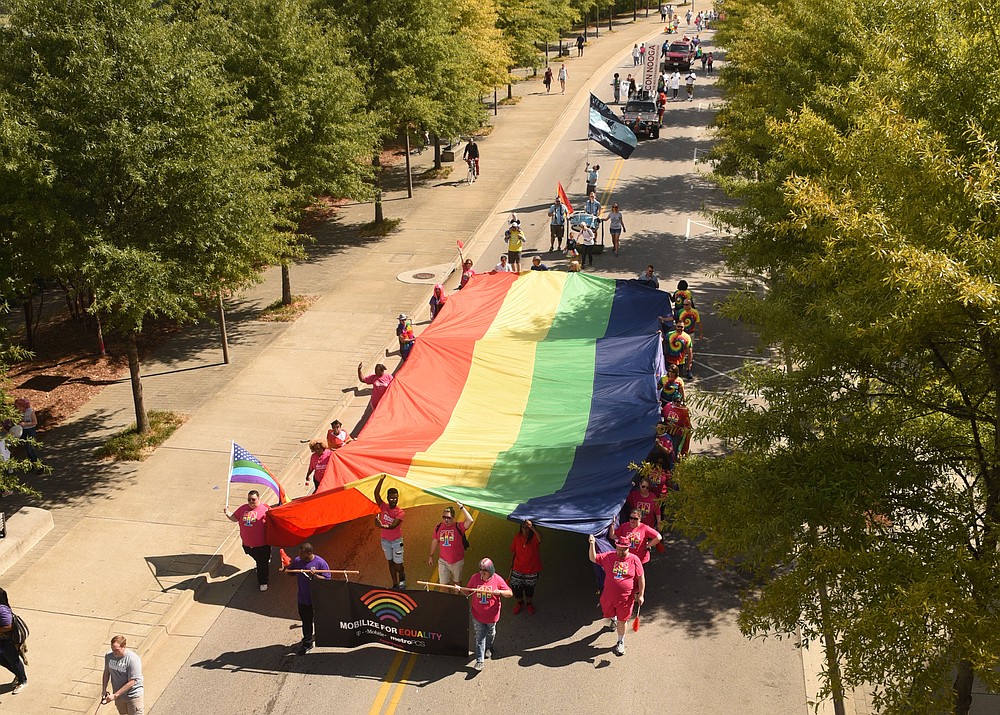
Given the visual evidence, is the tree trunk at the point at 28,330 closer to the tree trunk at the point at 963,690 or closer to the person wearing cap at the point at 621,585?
the person wearing cap at the point at 621,585

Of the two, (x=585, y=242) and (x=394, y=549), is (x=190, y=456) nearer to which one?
(x=394, y=549)

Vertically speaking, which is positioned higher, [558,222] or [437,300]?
[558,222]

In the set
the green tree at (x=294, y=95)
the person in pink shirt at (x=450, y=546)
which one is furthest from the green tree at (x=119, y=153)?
the person in pink shirt at (x=450, y=546)

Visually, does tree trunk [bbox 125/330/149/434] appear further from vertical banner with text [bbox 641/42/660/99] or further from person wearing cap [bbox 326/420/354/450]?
vertical banner with text [bbox 641/42/660/99]

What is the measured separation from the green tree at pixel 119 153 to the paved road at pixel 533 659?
19.5ft

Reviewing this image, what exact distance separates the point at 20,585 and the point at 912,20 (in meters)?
14.5

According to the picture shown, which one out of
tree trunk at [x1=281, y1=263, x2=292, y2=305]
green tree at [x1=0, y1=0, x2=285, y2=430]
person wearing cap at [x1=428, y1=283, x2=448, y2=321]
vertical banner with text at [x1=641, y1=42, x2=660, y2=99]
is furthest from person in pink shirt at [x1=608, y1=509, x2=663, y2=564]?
vertical banner with text at [x1=641, y1=42, x2=660, y2=99]

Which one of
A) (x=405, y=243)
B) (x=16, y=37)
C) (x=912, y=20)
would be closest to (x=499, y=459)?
(x=912, y=20)

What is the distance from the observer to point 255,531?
1355 cm

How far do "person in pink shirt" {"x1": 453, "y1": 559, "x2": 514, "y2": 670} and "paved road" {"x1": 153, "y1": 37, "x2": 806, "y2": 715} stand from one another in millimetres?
210

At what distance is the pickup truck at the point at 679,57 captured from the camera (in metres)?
63.5

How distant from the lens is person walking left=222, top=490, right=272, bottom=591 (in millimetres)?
13477

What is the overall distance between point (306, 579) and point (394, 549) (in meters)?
1.50

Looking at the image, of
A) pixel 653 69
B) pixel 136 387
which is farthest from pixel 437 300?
pixel 653 69
